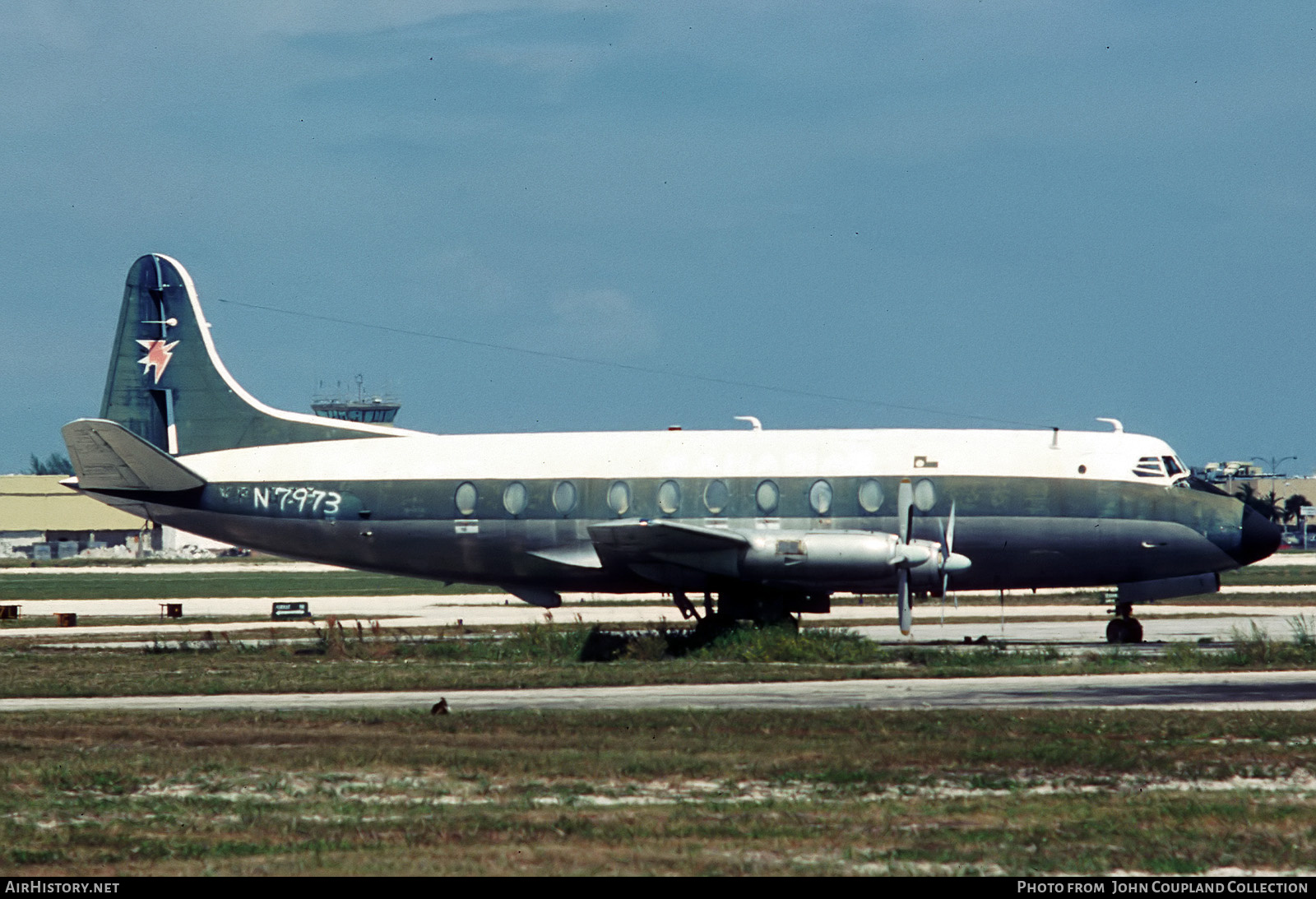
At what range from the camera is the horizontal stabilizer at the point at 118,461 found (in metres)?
36.0

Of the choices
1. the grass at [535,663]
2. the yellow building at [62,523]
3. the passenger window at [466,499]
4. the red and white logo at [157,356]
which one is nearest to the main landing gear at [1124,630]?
the grass at [535,663]

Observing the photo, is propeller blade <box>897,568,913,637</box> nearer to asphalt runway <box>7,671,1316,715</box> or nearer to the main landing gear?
asphalt runway <box>7,671,1316,715</box>

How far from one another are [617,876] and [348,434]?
26789mm

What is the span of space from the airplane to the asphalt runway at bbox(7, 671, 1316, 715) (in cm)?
437

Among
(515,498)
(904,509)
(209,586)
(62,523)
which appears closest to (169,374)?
(515,498)

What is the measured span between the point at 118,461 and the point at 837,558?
58.2ft

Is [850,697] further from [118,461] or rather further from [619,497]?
[118,461]

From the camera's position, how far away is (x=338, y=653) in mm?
35781

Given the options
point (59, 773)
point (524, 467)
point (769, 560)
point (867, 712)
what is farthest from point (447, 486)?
point (59, 773)

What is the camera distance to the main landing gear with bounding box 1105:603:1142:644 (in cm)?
3562

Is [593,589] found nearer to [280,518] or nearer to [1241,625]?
[280,518]

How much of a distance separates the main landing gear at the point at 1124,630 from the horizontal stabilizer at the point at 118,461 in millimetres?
22529

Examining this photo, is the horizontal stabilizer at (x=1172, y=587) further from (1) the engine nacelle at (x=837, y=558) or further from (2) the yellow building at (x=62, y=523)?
(2) the yellow building at (x=62, y=523)

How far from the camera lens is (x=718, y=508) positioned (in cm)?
3434
